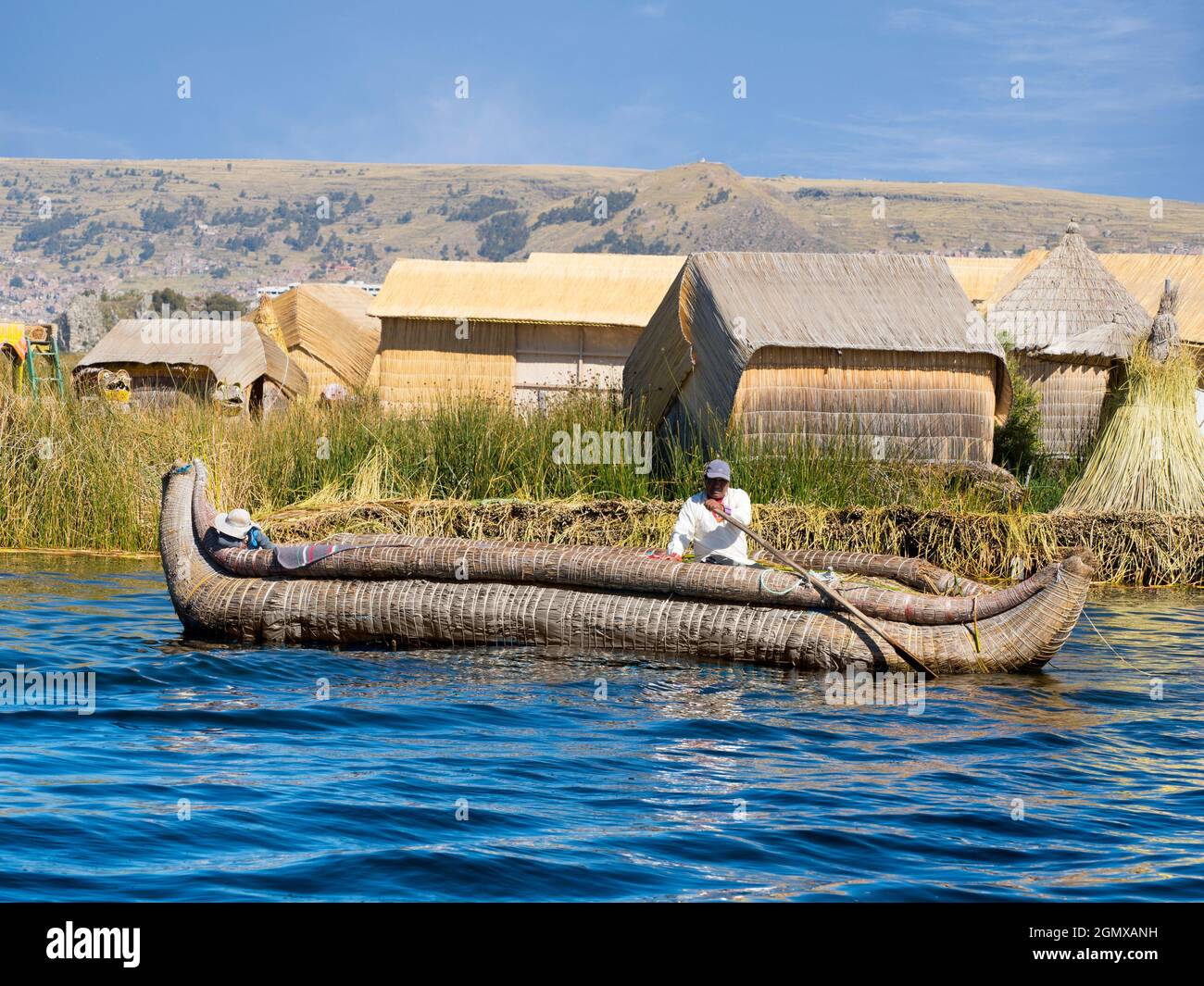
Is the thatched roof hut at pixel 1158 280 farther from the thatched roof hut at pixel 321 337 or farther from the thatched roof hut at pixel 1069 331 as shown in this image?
the thatched roof hut at pixel 321 337

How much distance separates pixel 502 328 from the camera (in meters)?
27.9

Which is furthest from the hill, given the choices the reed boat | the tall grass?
the reed boat

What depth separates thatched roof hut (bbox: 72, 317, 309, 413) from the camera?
2241 centimetres

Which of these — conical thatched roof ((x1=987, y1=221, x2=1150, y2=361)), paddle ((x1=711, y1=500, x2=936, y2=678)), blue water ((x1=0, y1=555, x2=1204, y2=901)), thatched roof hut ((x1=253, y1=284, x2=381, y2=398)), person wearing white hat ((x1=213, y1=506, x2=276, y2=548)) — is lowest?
blue water ((x1=0, y1=555, x2=1204, y2=901))

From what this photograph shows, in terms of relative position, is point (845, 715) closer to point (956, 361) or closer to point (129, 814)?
point (129, 814)

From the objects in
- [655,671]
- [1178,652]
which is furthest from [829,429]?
[655,671]

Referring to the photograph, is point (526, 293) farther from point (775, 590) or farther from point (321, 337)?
point (775, 590)

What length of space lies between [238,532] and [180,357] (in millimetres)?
13570

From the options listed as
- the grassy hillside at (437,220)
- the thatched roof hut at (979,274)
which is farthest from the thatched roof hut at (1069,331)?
the grassy hillside at (437,220)

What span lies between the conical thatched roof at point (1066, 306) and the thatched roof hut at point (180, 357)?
10.5 metres

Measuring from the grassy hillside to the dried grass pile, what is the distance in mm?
98033

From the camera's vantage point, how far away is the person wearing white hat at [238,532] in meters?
9.59

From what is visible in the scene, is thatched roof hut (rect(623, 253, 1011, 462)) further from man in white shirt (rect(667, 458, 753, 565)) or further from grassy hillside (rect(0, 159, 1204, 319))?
grassy hillside (rect(0, 159, 1204, 319))

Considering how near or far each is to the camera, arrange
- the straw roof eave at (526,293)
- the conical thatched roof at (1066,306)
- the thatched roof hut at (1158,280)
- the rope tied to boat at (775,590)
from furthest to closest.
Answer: the straw roof eave at (526,293), the thatched roof hut at (1158,280), the conical thatched roof at (1066,306), the rope tied to boat at (775,590)
